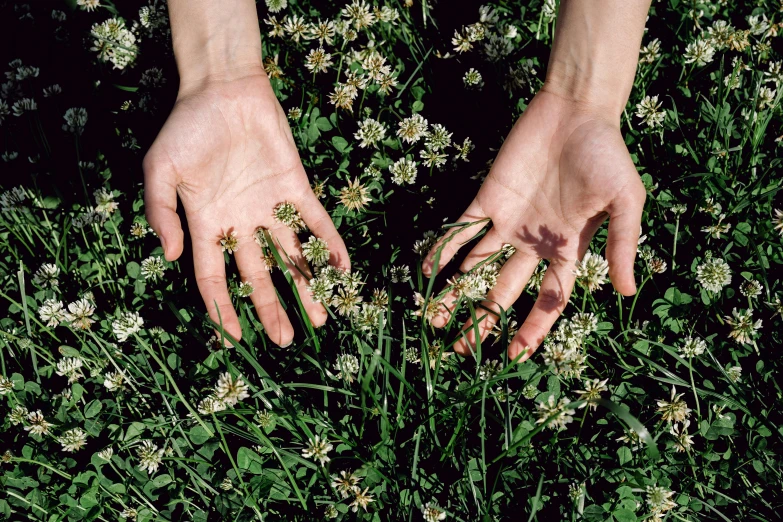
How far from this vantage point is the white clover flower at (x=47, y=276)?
109 inches

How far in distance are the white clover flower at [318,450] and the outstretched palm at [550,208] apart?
0.64m

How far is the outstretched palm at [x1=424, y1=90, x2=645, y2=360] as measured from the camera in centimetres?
227

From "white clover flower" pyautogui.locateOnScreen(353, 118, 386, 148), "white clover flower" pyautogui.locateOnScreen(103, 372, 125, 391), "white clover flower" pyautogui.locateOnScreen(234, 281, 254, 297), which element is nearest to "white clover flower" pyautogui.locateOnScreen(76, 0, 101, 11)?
"white clover flower" pyautogui.locateOnScreen(353, 118, 386, 148)

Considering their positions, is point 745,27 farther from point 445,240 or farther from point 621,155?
point 445,240

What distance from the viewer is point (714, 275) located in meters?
2.57

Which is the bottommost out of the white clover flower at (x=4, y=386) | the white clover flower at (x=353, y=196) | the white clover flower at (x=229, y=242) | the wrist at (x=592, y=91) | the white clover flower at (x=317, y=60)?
the white clover flower at (x=4, y=386)

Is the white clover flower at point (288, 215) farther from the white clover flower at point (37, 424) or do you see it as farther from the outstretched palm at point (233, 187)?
the white clover flower at point (37, 424)

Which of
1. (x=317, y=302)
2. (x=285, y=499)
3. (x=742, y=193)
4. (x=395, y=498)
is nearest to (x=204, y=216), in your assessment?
(x=317, y=302)

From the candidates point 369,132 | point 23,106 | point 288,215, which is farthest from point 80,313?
point 369,132

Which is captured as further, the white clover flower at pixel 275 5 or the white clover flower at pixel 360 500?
the white clover flower at pixel 275 5

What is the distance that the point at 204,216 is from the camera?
2598 mm

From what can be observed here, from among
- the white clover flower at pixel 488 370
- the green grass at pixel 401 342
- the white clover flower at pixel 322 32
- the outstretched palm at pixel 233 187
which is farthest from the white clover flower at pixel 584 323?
the white clover flower at pixel 322 32

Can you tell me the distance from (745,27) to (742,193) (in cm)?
114

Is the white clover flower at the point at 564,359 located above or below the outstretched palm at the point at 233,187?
below
